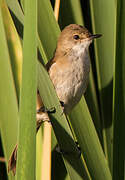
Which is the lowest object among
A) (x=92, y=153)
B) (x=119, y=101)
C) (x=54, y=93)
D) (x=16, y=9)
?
(x=92, y=153)

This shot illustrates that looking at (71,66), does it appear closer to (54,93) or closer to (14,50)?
(14,50)

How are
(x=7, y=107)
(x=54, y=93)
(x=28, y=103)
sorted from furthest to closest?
1. (x=7, y=107)
2. (x=54, y=93)
3. (x=28, y=103)

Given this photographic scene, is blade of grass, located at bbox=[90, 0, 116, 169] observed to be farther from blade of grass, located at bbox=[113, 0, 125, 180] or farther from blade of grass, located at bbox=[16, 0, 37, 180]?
blade of grass, located at bbox=[16, 0, 37, 180]

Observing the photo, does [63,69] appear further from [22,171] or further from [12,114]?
[22,171]

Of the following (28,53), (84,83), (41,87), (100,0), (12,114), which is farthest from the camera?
(84,83)

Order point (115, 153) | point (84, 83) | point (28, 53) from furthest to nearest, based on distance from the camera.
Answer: point (84, 83)
point (115, 153)
point (28, 53)

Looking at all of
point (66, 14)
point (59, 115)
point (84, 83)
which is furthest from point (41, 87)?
point (66, 14)

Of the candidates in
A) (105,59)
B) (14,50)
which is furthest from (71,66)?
(14,50)

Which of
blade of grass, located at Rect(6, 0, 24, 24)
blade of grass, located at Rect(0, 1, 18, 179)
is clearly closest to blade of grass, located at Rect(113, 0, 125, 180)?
blade of grass, located at Rect(6, 0, 24, 24)
